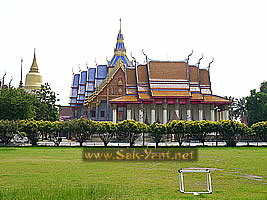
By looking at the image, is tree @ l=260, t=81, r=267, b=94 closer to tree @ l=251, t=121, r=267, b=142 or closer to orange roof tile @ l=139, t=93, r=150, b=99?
orange roof tile @ l=139, t=93, r=150, b=99

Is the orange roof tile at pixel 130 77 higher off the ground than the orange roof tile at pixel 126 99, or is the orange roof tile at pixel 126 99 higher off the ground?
the orange roof tile at pixel 130 77

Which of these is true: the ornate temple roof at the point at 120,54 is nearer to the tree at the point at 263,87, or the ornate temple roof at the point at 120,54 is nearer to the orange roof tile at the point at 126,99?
the orange roof tile at the point at 126,99

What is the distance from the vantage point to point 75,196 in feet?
35.3

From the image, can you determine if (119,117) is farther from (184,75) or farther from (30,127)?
(30,127)

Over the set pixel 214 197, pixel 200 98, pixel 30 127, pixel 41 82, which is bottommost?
pixel 214 197

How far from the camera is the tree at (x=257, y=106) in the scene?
6468cm

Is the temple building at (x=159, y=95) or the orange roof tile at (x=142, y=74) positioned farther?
the orange roof tile at (x=142, y=74)

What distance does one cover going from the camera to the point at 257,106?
220 ft

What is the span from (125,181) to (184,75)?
48.5 metres

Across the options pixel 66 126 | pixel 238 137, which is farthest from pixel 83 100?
pixel 238 137

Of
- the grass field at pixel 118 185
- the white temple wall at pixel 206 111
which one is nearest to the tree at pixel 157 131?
the white temple wall at pixel 206 111

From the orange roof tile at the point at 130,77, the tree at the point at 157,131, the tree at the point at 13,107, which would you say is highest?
the orange roof tile at the point at 130,77

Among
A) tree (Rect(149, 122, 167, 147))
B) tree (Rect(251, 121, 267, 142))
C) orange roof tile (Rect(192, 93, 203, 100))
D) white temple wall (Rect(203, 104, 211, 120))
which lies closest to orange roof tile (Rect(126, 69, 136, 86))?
orange roof tile (Rect(192, 93, 203, 100))

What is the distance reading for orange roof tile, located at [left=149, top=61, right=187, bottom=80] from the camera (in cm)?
6100
